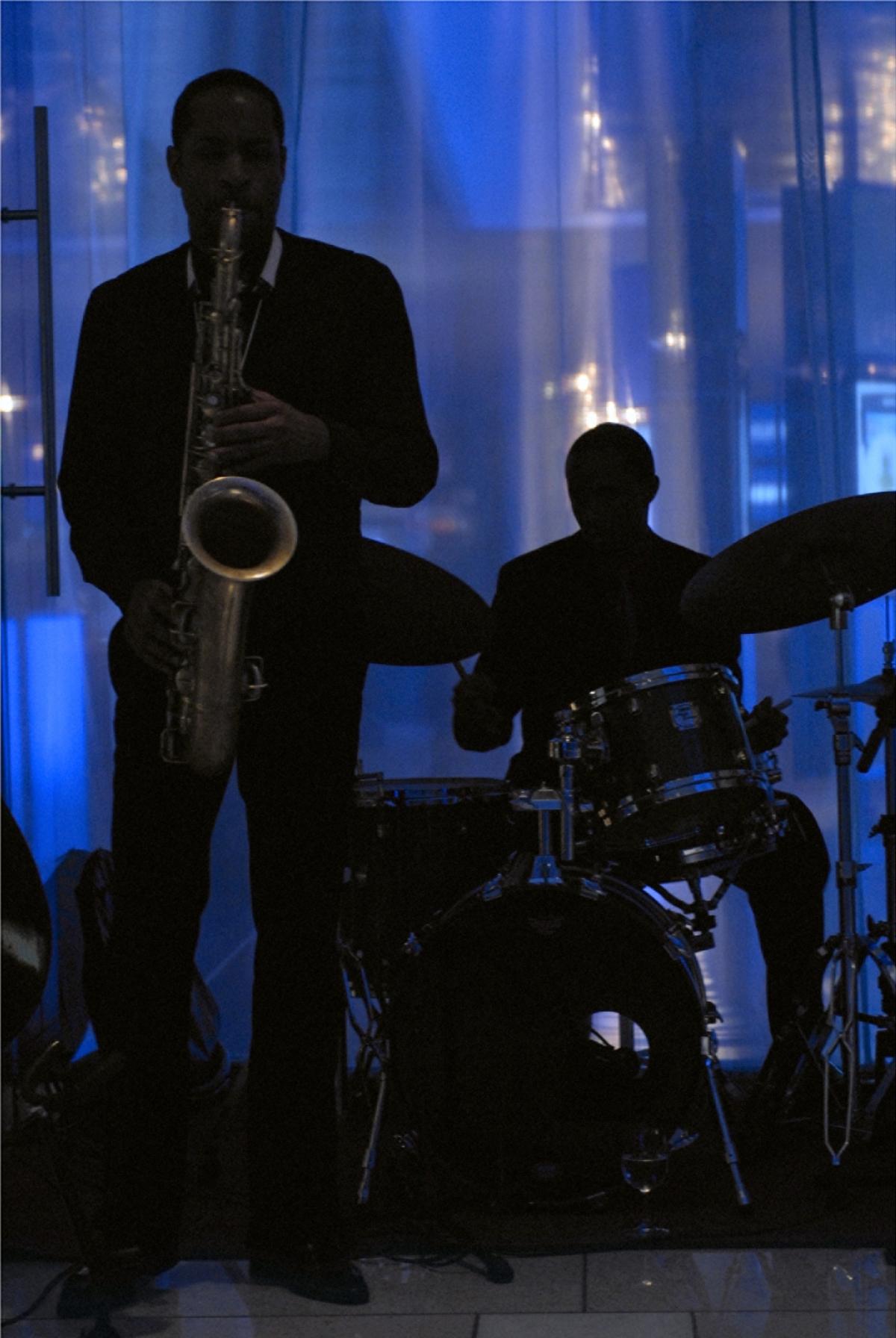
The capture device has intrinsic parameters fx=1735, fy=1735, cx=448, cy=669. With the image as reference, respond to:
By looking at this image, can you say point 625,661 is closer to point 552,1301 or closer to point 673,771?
point 673,771

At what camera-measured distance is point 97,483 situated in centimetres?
230

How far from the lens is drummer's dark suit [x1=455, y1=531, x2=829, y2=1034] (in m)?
3.10

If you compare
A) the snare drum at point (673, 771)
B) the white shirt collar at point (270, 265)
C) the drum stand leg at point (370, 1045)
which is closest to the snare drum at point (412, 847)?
the drum stand leg at point (370, 1045)

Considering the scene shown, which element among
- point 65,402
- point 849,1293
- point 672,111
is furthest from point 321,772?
point 672,111

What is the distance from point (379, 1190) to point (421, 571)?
3.09 ft

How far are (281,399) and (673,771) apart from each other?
79 centimetres

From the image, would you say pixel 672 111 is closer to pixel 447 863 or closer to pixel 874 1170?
pixel 447 863

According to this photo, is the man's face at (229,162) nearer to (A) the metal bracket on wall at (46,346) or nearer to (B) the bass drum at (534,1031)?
(A) the metal bracket on wall at (46,346)

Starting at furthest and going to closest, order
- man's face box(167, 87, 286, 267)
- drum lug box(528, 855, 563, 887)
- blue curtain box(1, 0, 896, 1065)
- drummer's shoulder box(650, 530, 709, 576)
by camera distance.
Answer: blue curtain box(1, 0, 896, 1065)
drummer's shoulder box(650, 530, 709, 576)
drum lug box(528, 855, 563, 887)
man's face box(167, 87, 286, 267)

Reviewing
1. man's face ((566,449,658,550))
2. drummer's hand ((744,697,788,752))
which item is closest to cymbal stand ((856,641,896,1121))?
drummer's hand ((744,697,788,752))

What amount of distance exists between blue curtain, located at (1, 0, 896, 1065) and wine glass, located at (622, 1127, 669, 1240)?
1.10 metres

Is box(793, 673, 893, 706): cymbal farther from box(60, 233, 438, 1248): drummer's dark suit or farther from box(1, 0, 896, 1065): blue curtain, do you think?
box(1, 0, 896, 1065): blue curtain

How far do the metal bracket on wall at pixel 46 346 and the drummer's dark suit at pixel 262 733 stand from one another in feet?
0.22

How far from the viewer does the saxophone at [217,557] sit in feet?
6.86
